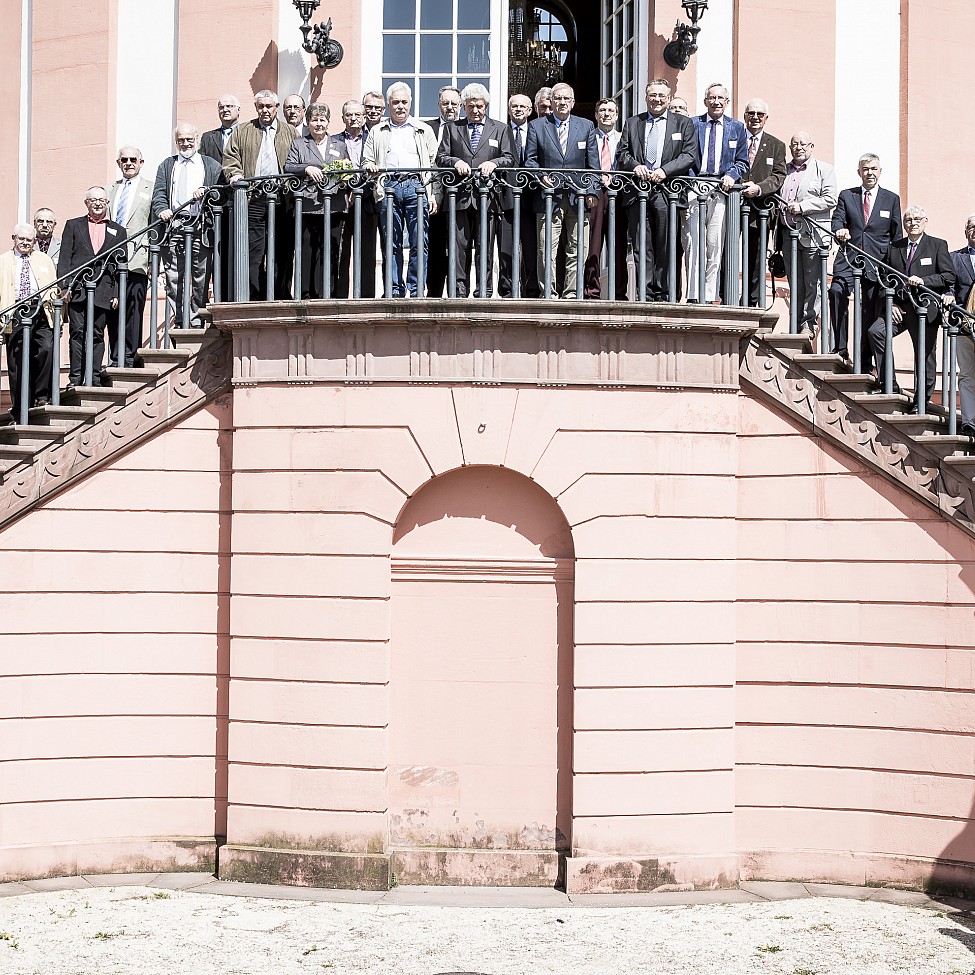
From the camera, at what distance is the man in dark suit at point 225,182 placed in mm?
12078

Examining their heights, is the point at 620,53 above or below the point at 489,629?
above

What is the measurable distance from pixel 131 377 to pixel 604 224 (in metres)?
3.87

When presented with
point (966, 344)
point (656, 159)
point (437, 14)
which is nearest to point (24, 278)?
point (437, 14)

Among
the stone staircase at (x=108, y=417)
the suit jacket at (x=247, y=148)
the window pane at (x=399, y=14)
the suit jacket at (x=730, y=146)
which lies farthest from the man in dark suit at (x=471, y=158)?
the window pane at (x=399, y=14)

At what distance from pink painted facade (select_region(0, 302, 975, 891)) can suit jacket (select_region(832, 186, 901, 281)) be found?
147 cm

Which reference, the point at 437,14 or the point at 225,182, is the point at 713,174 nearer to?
the point at 225,182

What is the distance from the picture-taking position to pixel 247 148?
12555 millimetres

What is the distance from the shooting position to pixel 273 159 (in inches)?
493

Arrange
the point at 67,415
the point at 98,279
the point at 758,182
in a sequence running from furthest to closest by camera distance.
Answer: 1. the point at 758,182
2. the point at 98,279
3. the point at 67,415

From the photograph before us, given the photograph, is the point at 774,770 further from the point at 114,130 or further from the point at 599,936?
the point at 114,130

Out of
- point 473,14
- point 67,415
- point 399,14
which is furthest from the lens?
point 399,14

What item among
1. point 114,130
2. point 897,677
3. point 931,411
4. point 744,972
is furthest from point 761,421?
point 114,130

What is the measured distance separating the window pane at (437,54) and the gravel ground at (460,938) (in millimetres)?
8319

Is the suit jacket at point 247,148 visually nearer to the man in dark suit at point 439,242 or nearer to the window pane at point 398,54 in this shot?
the man in dark suit at point 439,242
